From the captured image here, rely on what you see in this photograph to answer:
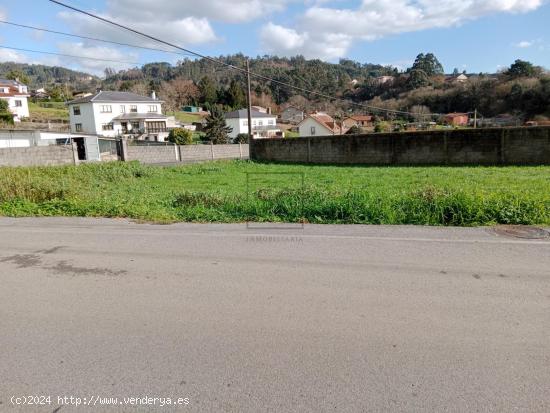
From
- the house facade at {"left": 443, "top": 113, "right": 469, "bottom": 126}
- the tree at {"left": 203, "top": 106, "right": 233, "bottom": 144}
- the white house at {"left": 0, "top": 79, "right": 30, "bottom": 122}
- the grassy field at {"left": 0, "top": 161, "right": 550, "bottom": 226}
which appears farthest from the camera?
the white house at {"left": 0, "top": 79, "right": 30, "bottom": 122}

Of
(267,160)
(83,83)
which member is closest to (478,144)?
(267,160)

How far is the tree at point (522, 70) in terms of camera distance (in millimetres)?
60428

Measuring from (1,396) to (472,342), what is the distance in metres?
3.42

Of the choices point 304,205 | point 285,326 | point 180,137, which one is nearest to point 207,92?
point 180,137

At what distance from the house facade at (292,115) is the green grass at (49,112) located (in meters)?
48.7

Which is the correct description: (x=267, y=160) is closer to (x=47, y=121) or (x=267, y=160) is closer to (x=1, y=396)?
(x=1, y=396)

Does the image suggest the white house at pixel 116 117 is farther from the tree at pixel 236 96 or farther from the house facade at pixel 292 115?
the house facade at pixel 292 115

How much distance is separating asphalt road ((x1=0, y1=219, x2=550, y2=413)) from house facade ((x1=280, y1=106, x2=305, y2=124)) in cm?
8941

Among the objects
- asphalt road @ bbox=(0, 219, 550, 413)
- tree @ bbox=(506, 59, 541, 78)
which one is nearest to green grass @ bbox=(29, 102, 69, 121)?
asphalt road @ bbox=(0, 219, 550, 413)

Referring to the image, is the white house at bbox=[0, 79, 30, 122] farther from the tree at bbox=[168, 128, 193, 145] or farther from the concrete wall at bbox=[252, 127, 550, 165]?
the concrete wall at bbox=[252, 127, 550, 165]

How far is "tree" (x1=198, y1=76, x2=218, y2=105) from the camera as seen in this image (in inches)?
3565

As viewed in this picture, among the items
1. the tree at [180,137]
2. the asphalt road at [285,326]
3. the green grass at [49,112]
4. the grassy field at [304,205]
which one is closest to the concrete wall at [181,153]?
the tree at [180,137]

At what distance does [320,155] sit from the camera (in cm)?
2500

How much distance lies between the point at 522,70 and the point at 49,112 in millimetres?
84561
